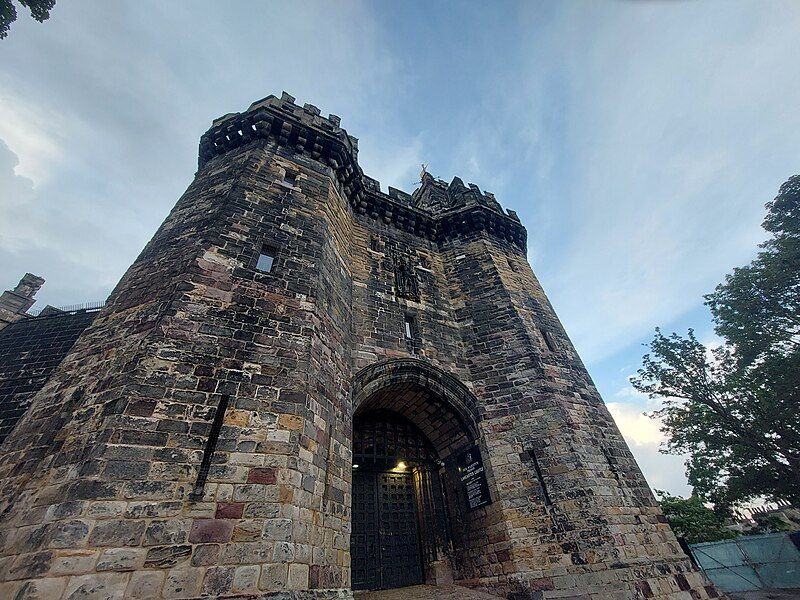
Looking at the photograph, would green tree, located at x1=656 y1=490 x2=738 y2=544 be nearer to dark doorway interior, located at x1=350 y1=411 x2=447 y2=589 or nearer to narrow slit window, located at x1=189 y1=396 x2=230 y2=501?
dark doorway interior, located at x1=350 y1=411 x2=447 y2=589

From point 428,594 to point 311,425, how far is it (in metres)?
4.77

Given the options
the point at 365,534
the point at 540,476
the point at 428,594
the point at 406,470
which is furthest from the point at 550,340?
the point at 365,534

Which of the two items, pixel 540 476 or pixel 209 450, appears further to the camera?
pixel 540 476

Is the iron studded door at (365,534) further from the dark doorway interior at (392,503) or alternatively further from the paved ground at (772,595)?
the paved ground at (772,595)

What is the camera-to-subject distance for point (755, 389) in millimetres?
13719

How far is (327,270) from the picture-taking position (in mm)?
7793

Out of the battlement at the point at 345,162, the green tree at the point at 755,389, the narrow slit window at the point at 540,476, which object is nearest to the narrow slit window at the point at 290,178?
the battlement at the point at 345,162

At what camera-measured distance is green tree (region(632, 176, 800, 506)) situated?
1300 centimetres

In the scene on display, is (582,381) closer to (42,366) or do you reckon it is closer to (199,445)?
(199,445)

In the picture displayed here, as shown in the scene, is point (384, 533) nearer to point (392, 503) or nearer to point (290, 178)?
point (392, 503)

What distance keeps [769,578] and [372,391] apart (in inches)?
744

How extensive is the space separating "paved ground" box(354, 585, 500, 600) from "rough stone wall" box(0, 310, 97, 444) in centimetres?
862

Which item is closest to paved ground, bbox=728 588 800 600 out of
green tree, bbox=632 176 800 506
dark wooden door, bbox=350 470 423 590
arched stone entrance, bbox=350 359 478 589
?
green tree, bbox=632 176 800 506

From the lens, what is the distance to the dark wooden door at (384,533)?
757 centimetres
